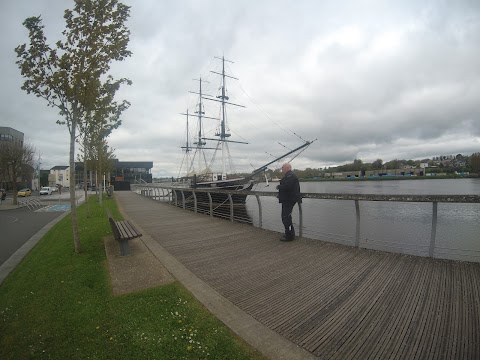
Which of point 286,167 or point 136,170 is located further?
point 136,170

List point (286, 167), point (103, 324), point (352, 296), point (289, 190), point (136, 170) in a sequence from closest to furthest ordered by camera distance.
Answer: point (103, 324) → point (352, 296) → point (289, 190) → point (286, 167) → point (136, 170)

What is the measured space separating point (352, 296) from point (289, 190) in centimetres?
283

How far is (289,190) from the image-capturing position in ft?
18.5

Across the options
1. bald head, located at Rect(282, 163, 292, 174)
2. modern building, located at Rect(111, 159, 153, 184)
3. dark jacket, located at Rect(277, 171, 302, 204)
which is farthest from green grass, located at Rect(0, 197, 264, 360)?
modern building, located at Rect(111, 159, 153, 184)

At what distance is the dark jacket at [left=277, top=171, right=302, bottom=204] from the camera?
562cm

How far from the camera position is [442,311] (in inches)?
105

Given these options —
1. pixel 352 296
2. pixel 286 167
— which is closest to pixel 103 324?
pixel 352 296

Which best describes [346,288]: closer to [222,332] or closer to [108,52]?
[222,332]

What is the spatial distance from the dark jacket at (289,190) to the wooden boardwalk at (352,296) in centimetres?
103

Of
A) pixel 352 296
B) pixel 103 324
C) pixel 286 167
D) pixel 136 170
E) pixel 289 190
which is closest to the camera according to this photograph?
pixel 103 324

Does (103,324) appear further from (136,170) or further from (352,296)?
(136,170)

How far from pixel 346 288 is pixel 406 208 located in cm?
1842

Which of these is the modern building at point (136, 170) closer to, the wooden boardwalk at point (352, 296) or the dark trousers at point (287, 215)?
the dark trousers at point (287, 215)

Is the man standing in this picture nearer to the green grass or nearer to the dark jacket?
the dark jacket
